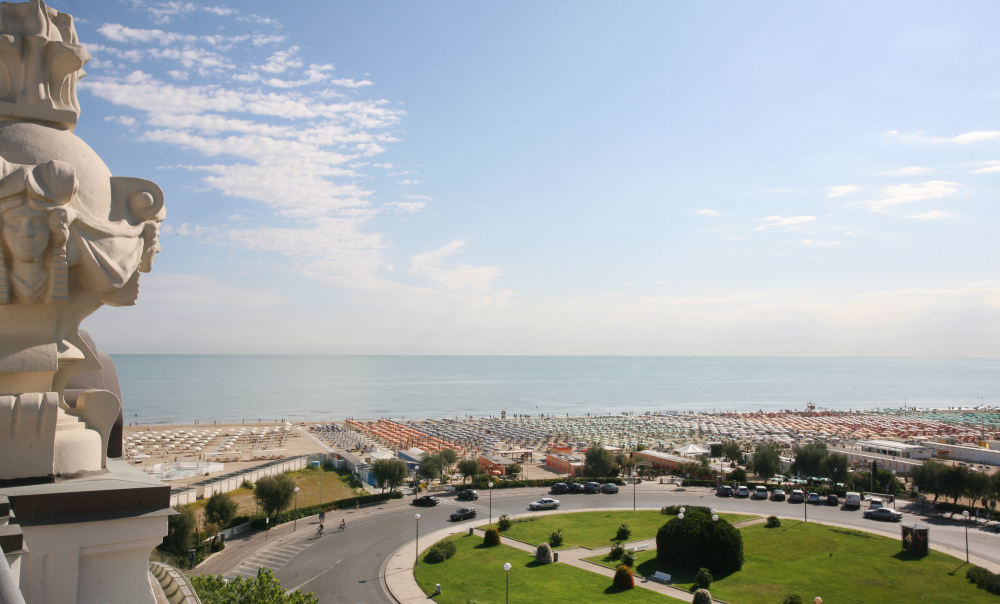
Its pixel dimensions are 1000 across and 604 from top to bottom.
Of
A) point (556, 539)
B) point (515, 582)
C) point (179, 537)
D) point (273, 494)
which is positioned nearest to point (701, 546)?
point (556, 539)

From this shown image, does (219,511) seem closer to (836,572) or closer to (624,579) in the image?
(624,579)

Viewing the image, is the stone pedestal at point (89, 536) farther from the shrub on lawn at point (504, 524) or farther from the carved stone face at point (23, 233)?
the shrub on lawn at point (504, 524)

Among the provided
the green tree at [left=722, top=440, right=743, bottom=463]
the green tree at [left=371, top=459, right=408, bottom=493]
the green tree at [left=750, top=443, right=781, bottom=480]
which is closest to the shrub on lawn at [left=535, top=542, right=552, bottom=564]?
the green tree at [left=371, top=459, right=408, bottom=493]

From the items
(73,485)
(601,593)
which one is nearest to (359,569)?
(601,593)

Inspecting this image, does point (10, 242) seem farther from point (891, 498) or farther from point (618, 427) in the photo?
point (618, 427)

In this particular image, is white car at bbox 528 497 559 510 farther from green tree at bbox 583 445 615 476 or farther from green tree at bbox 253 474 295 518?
green tree at bbox 253 474 295 518
